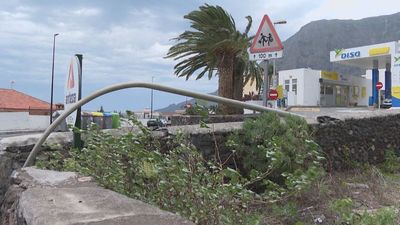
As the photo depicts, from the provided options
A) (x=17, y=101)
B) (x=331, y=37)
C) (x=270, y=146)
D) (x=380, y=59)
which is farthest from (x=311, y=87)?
(x=331, y=37)

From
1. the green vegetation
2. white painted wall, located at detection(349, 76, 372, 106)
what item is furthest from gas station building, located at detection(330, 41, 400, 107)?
the green vegetation

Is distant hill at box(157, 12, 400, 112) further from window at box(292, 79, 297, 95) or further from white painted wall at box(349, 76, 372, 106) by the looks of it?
window at box(292, 79, 297, 95)

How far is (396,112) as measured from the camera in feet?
30.0

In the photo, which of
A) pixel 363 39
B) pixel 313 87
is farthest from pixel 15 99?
pixel 363 39

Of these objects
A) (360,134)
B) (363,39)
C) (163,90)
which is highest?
(363,39)

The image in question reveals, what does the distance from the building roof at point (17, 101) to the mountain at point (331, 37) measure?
352 feet

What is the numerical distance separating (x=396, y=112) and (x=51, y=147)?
21.9 feet

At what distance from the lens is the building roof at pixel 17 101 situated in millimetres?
49625

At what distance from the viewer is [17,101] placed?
5203 cm

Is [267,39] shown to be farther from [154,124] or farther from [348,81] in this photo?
[348,81]

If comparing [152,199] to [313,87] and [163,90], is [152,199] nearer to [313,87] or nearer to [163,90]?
[163,90]

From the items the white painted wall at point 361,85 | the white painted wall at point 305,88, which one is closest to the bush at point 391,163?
the white painted wall at point 305,88

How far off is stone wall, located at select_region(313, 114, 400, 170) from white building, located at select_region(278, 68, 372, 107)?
3437 cm

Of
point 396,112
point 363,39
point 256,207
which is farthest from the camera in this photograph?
point 363,39
